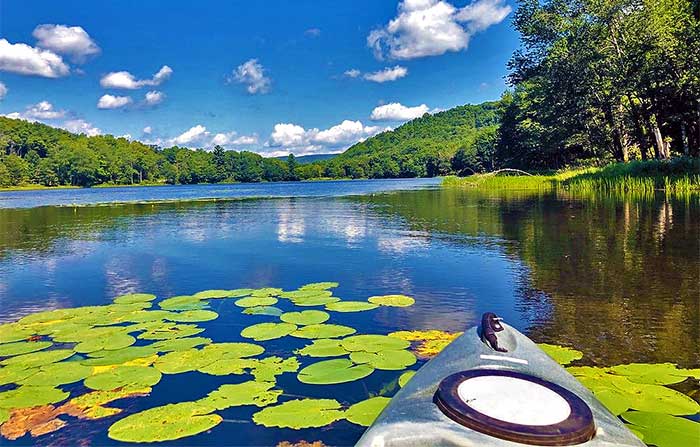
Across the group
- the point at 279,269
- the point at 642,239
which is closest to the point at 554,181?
the point at 642,239

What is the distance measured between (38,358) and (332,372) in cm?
278

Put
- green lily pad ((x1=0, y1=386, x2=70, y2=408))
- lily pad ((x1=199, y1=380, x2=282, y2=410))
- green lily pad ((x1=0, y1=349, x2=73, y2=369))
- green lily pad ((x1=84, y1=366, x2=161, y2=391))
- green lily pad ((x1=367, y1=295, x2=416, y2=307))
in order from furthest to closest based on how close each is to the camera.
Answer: green lily pad ((x1=367, y1=295, x2=416, y2=307)) < green lily pad ((x1=0, y1=349, x2=73, y2=369)) < green lily pad ((x1=84, y1=366, x2=161, y2=391)) < green lily pad ((x1=0, y1=386, x2=70, y2=408)) < lily pad ((x1=199, y1=380, x2=282, y2=410))

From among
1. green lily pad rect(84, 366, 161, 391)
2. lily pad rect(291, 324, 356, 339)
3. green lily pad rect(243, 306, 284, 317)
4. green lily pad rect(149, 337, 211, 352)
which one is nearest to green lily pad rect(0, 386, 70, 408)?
green lily pad rect(84, 366, 161, 391)

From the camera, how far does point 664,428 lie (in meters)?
2.98

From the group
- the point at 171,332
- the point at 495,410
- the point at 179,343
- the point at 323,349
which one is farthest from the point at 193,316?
the point at 495,410

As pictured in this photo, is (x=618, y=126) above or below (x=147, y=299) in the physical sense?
above

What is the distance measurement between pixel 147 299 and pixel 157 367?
2899 millimetres

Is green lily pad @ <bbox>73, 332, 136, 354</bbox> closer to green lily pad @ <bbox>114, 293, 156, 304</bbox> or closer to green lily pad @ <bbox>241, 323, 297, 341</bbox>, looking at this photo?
green lily pad @ <bbox>241, 323, 297, 341</bbox>

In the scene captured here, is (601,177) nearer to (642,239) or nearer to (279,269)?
(642,239)

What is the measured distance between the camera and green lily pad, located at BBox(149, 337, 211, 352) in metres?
4.84

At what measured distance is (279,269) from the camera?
9.28m

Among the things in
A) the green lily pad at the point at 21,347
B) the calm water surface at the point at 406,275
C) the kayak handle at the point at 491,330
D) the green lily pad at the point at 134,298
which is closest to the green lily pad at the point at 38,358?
the green lily pad at the point at 21,347

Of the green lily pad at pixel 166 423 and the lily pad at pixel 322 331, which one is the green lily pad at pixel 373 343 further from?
the green lily pad at pixel 166 423

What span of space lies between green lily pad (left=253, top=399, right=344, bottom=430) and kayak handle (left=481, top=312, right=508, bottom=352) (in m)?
1.16
